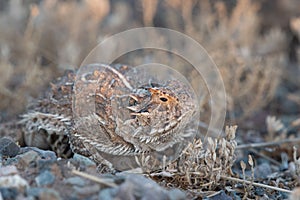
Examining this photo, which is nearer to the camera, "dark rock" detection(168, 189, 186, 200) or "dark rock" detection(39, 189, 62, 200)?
"dark rock" detection(39, 189, 62, 200)

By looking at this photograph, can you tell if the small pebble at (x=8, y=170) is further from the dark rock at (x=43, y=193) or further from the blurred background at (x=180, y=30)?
the blurred background at (x=180, y=30)

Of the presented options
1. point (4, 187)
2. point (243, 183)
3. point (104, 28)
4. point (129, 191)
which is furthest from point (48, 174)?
point (104, 28)

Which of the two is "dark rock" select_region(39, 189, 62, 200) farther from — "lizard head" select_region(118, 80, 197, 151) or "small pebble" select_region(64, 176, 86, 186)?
"lizard head" select_region(118, 80, 197, 151)

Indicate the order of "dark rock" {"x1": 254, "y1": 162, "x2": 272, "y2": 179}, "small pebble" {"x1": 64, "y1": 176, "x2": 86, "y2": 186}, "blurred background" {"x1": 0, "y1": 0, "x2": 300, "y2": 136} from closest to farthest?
1. "small pebble" {"x1": 64, "y1": 176, "x2": 86, "y2": 186}
2. "dark rock" {"x1": 254, "y1": 162, "x2": 272, "y2": 179}
3. "blurred background" {"x1": 0, "y1": 0, "x2": 300, "y2": 136}

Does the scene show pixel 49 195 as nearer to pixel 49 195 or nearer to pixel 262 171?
pixel 49 195

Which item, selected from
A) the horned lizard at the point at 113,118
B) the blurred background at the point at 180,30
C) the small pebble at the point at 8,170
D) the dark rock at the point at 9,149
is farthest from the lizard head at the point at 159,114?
the blurred background at the point at 180,30

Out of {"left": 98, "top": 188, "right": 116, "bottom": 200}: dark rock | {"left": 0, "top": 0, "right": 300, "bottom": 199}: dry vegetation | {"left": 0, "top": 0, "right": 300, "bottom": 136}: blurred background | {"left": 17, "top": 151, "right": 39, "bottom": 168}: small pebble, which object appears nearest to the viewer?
{"left": 98, "top": 188, "right": 116, "bottom": 200}: dark rock

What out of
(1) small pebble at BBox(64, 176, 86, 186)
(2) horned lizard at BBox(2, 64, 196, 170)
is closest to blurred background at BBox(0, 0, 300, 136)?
(2) horned lizard at BBox(2, 64, 196, 170)
